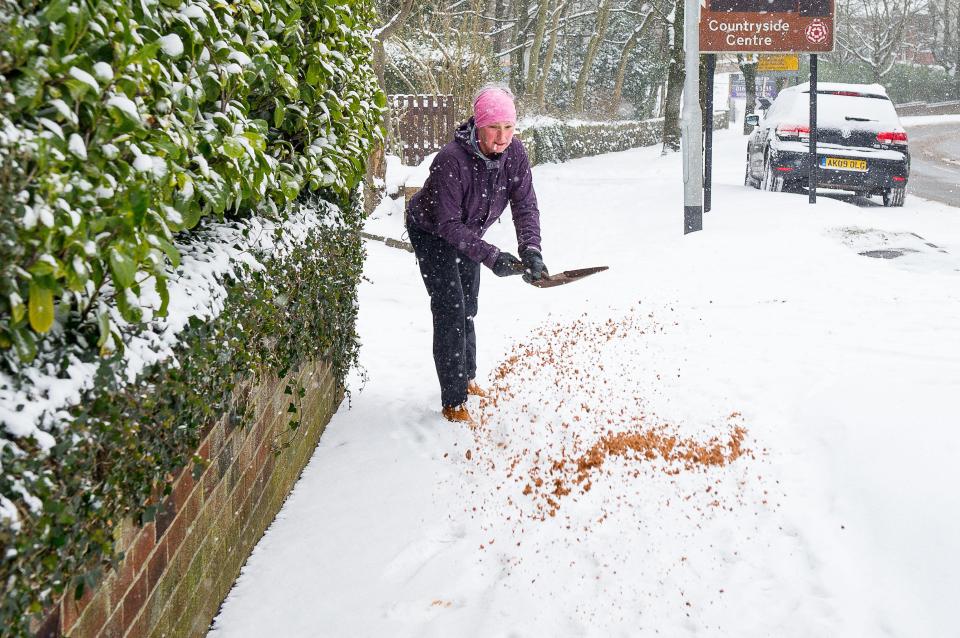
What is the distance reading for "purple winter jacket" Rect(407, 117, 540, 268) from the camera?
15.2 ft

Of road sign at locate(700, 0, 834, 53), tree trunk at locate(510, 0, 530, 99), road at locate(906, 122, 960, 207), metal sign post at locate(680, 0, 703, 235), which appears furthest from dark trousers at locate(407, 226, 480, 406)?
tree trunk at locate(510, 0, 530, 99)

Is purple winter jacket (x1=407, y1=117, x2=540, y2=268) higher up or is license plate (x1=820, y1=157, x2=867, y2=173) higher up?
purple winter jacket (x1=407, y1=117, x2=540, y2=268)

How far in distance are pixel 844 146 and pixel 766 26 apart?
252 centimetres

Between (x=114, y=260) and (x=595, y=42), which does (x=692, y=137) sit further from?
(x=595, y=42)

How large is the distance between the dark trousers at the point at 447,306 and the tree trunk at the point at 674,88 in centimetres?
2072

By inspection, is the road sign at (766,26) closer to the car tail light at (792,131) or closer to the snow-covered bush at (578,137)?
the car tail light at (792,131)

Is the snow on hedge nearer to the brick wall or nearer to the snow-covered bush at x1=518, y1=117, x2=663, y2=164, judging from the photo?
the brick wall

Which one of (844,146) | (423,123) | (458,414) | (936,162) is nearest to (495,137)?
(458,414)

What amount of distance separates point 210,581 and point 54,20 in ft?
6.60

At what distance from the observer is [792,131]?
13359mm

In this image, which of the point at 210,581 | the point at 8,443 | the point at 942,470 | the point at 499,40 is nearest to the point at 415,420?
the point at 210,581

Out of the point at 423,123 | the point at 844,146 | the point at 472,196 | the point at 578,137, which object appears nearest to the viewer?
the point at 472,196

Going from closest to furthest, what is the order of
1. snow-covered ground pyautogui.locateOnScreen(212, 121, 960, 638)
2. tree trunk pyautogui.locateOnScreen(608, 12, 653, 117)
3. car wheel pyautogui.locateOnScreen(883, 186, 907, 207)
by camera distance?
snow-covered ground pyautogui.locateOnScreen(212, 121, 960, 638), car wheel pyautogui.locateOnScreen(883, 186, 907, 207), tree trunk pyautogui.locateOnScreen(608, 12, 653, 117)

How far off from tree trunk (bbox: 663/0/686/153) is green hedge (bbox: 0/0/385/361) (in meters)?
22.9
